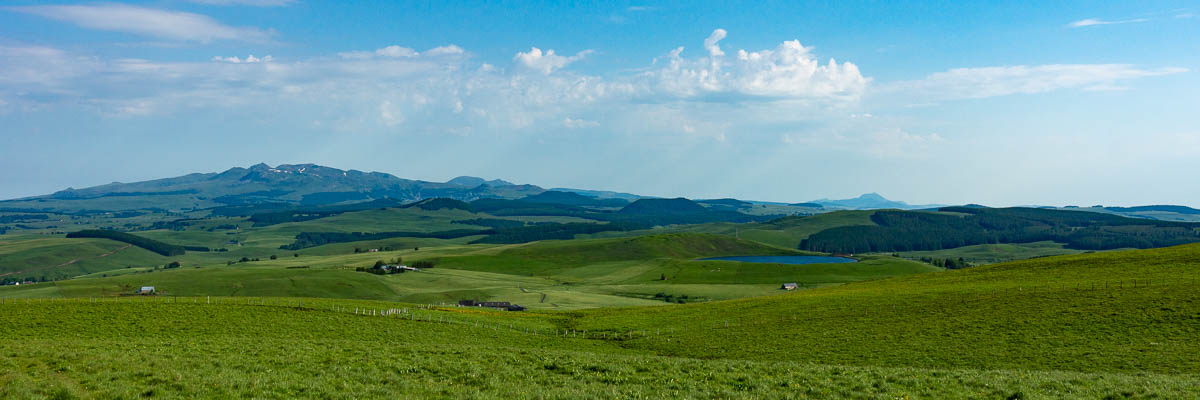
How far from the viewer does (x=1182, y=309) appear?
46812 mm

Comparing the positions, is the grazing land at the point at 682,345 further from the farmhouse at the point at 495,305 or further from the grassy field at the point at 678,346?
the farmhouse at the point at 495,305

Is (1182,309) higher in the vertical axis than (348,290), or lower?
higher

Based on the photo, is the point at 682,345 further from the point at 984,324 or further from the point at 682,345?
the point at 984,324

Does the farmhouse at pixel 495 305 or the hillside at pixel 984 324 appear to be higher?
the hillside at pixel 984 324

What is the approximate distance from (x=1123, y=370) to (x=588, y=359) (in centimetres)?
2794

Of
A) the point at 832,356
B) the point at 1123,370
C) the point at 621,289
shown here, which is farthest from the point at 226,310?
the point at 621,289

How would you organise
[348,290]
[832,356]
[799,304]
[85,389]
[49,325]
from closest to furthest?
Answer: [85,389] → [832,356] → [49,325] → [799,304] → [348,290]

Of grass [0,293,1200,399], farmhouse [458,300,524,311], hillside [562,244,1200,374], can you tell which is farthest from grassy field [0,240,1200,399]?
farmhouse [458,300,524,311]

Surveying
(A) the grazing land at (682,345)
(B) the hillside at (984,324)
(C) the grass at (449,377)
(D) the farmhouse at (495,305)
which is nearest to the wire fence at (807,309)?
(B) the hillside at (984,324)

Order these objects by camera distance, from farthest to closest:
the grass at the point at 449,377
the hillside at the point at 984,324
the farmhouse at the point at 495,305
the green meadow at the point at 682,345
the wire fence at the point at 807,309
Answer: the farmhouse at the point at 495,305, the wire fence at the point at 807,309, the hillside at the point at 984,324, the green meadow at the point at 682,345, the grass at the point at 449,377

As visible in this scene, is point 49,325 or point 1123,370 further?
point 49,325

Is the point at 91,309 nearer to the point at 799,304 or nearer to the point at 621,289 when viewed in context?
the point at 799,304

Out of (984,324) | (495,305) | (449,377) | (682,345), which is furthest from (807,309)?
(495,305)

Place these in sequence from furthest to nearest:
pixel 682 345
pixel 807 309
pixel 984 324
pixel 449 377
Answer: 1. pixel 807 309
2. pixel 682 345
3. pixel 984 324
4. pixel 449 377
